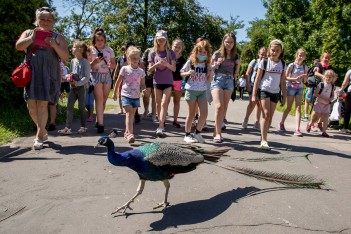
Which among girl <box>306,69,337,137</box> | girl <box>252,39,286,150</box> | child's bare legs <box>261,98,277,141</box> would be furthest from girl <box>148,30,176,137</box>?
girl <box>306,69,337,137</box>

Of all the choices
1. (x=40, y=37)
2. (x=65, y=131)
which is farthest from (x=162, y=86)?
(x=40, y=37)

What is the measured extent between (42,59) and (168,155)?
3.20 meters

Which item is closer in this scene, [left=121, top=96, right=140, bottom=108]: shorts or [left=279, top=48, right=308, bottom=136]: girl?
[left=121, top=96, right=140, bottom=108]: shorts

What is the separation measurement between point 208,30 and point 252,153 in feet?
67.7

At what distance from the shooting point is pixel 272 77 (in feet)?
20.8

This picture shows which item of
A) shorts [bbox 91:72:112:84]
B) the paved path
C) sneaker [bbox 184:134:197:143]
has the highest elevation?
Result: shorts [bbox 91:72:112:84]

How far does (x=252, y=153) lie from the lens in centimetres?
606

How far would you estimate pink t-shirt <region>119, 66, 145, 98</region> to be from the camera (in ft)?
21.2

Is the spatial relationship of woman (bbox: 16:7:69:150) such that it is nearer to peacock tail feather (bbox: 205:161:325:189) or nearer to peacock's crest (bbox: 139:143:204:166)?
peacock's crest (bbox: 139:143:204:166)

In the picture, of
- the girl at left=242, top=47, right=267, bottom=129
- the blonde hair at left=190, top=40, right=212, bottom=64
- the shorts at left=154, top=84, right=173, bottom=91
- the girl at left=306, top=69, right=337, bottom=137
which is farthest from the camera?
the girl at left=242, top=47, right=267, bottom=129

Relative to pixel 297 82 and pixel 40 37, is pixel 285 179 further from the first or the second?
pixel 297 82

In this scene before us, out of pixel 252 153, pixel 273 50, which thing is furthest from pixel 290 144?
pixel 273 50

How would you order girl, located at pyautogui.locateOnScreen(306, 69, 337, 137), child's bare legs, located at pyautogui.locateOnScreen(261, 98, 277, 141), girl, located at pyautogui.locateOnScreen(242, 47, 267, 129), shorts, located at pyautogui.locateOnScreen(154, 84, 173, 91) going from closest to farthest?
1. child's bare legs, located at pyautogui.locateOnScreen(261, 98, 277, 141)
2. shorts, located at pyautogui.locateOnScreen(154, 84, 173, 91)
3. girl, located at pyautogui.locateOnScreen(306, 69, 337, 137)
4. girl, located at pyautogui.locateOnScreen(242, 47, 267, 129)

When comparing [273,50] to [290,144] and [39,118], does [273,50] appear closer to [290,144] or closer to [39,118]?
[290,144]
